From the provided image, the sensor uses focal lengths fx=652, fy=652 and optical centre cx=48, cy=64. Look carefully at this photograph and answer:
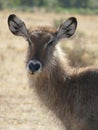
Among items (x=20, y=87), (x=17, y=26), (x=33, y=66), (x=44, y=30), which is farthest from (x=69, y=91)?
(x=20, y=87)

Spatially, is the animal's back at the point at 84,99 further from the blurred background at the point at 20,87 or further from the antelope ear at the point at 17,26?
the antelope ear at the point at 17,26

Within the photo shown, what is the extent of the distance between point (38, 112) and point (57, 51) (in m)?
3.62

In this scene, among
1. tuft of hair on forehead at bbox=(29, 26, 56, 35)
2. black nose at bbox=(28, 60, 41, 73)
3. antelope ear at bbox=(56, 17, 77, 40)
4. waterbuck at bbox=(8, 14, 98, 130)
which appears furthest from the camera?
antelope ear at bbox=(56, 17, 77, 40)

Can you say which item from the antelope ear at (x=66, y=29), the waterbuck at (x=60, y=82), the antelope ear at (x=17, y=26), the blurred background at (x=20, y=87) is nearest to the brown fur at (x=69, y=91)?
the waterbuck at (x=60, y=82)

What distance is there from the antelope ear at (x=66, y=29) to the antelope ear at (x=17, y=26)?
646 mm

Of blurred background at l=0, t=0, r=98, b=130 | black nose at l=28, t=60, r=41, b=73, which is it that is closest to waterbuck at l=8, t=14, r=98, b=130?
black nose at l=28, t=60, r=41, b=73

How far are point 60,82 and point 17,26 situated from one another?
1.54 metres

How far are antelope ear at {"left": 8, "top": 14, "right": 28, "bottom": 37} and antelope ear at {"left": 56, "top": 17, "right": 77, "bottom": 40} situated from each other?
2.12ft

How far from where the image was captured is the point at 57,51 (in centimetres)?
1266

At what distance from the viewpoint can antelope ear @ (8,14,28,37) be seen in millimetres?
12812

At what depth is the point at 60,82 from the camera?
487 inches

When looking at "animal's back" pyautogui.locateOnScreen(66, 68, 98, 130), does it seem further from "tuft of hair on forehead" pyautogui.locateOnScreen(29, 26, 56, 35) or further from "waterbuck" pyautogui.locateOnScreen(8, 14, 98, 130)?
"tuft of hair on forehead" pyautogui.locateOnScreen(29, 26, 56, 35)

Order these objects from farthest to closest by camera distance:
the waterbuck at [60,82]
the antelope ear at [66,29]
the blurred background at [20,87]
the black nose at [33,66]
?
the blurred background at [20,87], the antelope ear at [66,29], the waterbuck at [60,82], the black nose at [33,66]

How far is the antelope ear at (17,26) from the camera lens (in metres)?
12.8
